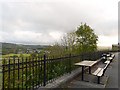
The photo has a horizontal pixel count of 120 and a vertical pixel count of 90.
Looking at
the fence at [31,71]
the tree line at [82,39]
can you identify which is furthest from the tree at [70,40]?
the fence at [31,71]

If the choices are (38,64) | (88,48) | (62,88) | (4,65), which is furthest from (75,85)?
(88,48)

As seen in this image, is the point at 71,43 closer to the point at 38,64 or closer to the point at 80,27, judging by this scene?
the point at 80,27

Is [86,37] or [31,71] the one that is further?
[86,37]

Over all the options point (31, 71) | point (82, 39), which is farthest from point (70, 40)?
point (31, 71)

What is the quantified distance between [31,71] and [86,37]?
14.9 metres

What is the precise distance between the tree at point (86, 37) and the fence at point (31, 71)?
9633 mm

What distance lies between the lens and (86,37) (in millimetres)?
21812

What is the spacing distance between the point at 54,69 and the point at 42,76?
1368 millimetres

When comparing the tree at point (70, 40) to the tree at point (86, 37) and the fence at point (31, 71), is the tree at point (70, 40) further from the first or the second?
the fence at point (31, 71)

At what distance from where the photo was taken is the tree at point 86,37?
832 inches

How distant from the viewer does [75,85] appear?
28.5ft

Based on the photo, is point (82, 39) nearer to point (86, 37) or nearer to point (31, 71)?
point (86, 37)

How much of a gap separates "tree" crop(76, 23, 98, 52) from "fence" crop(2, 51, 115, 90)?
9.63 metres

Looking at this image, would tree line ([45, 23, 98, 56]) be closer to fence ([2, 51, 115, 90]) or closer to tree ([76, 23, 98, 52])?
tree ([76, 23, 98, 52])
